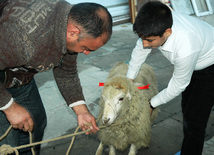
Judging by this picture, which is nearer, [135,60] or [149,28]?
[149,28]

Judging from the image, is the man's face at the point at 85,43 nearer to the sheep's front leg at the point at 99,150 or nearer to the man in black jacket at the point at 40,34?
the man in black jacket at the point at 40,34

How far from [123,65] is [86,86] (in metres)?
1.13

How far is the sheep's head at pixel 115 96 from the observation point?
86.7 inches

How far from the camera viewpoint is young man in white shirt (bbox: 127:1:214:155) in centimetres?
193

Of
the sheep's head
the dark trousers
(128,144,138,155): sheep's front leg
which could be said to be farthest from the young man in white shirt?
(128,144,138,155): sheep's front leg

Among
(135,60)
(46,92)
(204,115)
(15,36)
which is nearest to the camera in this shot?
(15,36)

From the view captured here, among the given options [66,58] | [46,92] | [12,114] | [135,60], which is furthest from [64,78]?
[46,92]

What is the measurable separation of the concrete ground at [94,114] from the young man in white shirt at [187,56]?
26.0 inches

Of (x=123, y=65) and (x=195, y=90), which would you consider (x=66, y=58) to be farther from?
(x=123, y=65)

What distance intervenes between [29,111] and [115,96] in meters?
0.78

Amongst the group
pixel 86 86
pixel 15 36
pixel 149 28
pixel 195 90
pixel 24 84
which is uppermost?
pixel 15 36

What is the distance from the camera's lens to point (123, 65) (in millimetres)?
3383

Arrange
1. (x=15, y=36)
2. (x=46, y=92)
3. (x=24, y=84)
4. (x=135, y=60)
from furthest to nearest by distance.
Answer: (x=46, y=92), (x=135, y=60), (x=24, y=84), (x=15, y=36)

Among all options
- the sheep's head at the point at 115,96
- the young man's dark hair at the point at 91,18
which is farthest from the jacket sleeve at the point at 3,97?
the sheep's head at the point at 115,96
